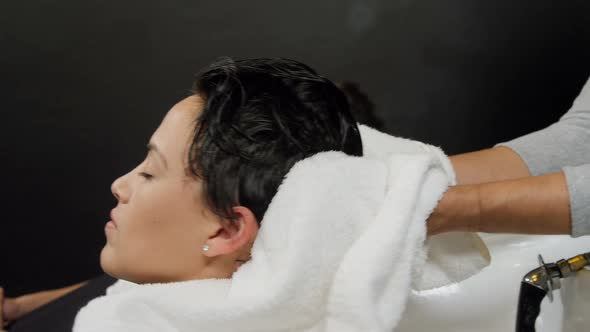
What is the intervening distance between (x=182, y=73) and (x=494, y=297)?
82 cm

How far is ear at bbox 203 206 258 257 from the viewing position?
679 millimetres

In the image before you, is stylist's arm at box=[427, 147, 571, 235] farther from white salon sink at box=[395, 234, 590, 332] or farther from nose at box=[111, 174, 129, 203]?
nose at box=[111, 174, 129, 203]

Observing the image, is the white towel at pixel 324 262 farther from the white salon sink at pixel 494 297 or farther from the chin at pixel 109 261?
the white salon sink at pixel 494 297

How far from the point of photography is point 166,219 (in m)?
0.71

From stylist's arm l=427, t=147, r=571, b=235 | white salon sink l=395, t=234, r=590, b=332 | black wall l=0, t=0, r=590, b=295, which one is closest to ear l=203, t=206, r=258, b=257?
stylist's arm l=427, t=147, r=571, b=235

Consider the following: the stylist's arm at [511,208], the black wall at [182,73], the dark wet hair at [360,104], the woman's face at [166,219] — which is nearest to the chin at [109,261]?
the woman's face at [166,219]

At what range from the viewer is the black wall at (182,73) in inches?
47.3

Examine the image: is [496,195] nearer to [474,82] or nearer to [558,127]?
[558,127]

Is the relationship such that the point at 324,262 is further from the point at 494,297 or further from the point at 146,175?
the point at 494,297

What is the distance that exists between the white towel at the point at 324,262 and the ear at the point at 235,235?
2cm

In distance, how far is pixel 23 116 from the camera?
125 cm

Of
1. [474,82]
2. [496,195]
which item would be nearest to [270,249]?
[496,195]

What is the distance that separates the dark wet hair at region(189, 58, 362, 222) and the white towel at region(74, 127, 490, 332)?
3cm

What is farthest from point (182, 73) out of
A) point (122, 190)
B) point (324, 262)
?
point (324, 262)
